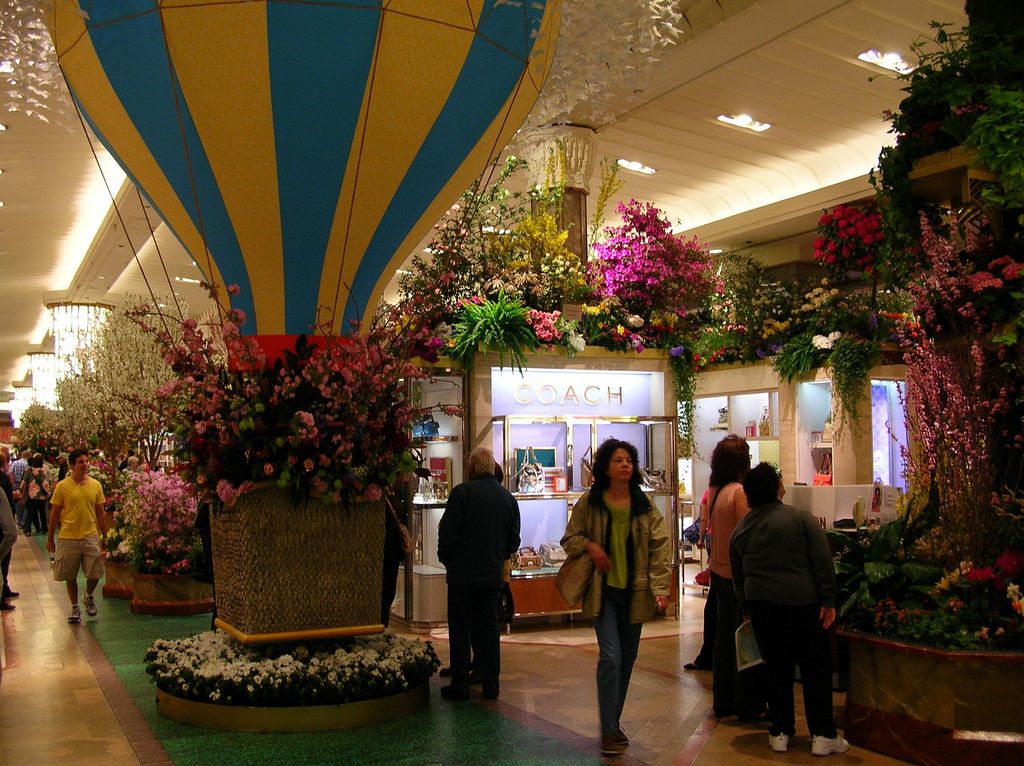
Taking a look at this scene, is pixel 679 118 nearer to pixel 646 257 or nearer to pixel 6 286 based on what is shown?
pixel 646 257

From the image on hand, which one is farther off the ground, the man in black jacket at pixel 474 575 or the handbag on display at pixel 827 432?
the handbag on display at pixel 827 432

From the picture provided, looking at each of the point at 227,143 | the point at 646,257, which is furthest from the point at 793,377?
the point at 227,143

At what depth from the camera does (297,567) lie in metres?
5.16

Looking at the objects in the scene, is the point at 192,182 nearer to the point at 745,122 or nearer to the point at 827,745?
the point at 827,745

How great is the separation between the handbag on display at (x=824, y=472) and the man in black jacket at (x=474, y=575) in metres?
5.73

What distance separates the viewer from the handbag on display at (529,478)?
27.4 ft

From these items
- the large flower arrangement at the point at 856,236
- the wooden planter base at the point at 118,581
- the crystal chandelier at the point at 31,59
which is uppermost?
the crystal chandelier at the point at 31,59

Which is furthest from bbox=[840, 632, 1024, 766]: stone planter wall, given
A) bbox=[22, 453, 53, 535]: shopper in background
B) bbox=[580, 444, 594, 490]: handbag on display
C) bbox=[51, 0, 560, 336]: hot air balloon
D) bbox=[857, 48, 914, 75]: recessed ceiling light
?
bbox=[22, 453, 53, 535]: shopper in background

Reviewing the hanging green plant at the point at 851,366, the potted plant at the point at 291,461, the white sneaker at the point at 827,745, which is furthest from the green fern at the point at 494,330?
the white sneaker at the point at 827,745

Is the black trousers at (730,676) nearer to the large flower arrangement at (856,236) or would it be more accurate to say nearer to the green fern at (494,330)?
the large flower arrangement at (856,236)

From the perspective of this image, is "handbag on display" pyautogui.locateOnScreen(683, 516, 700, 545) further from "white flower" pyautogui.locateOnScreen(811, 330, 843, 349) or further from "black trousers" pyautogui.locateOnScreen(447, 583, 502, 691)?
"black trousers" pyautogui.locateOnScreen(447, 583, 502, 691)

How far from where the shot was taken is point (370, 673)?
5.19 meters

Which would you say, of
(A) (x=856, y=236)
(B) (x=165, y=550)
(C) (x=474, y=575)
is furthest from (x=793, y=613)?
(B) (x=165, y=550)

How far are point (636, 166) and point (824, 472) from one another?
514 centimetres
